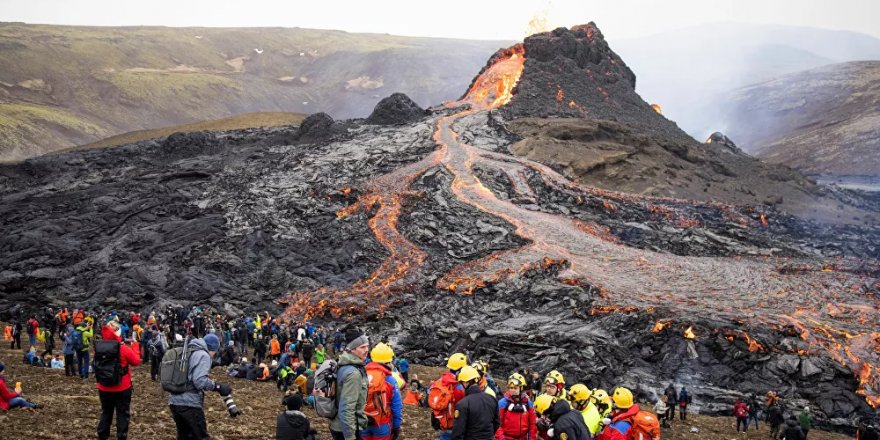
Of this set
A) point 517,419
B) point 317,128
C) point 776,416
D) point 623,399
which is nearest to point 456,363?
point 517,419

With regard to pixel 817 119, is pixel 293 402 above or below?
below

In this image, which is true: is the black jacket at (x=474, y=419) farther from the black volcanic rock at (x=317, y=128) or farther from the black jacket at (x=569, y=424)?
the black volcanic rock at (x=317, y=128)

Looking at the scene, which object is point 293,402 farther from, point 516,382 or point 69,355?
point 69,355

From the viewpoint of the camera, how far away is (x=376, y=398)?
30.1 ft

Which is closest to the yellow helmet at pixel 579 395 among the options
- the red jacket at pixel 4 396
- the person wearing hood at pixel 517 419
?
the person wearing hood at pixel 517 419

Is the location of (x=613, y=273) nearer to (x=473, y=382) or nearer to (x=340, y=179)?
(x=340, y=179)

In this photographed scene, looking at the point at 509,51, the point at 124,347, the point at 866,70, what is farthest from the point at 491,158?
the point at 866,70

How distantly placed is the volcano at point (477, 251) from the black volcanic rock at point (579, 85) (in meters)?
2.91

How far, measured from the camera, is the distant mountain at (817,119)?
11844cm

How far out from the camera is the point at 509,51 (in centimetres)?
8756

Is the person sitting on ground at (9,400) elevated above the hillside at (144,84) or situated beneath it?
situated beneath

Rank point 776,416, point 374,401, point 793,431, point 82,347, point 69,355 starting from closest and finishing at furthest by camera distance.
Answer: point 374,401 < point 793,431 < point 82,347 < point 69,355 < point 776,416

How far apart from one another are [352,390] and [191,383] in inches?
97.9

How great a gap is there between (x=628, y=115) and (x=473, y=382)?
70997 millimetres
